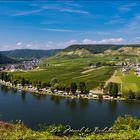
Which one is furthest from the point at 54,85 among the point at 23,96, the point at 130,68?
the point at 130,68

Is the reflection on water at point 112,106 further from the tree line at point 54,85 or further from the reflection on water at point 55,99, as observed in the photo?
the reflection on water at point 55,99

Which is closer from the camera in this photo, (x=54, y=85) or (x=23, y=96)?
(x=23, y=96)

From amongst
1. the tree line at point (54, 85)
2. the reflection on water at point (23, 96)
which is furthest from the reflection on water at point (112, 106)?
the reflection on water at point (23, 96)

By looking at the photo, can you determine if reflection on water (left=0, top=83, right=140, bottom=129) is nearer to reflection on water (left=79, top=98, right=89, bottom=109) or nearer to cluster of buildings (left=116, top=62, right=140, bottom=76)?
reflection on water (left=79, top=98, right=89, bottom=109)

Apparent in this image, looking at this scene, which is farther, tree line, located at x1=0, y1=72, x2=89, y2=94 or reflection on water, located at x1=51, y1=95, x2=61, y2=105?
tree line, located at x1=0, y1=72, x2=89, y2=94

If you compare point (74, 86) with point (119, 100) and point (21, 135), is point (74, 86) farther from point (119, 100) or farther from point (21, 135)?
point (21, 135)

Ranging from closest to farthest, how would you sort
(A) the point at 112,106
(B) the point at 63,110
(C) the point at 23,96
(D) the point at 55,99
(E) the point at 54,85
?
(B) the point at 63,110 → (A) the point at 112,106 → (D) the point at 55,99 → (C) the point at 23,96 → (E) the point at 54,85

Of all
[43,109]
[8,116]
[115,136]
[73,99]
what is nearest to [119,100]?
[73,99]

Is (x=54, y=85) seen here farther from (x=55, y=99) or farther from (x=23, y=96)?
(x=55, y=99)

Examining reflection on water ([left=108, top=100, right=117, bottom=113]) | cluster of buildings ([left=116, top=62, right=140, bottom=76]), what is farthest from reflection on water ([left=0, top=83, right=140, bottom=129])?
cluster of buildings ([left=116, top=62, right=140, bottom=76])

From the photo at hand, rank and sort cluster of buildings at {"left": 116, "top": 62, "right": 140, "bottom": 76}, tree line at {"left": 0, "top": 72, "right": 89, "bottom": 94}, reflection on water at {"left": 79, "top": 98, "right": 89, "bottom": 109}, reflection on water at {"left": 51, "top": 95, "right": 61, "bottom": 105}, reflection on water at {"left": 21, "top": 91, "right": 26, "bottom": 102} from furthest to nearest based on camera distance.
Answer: cluster of buildings at {"left": 116, "top": 62, "right": 140, "bottom": 76}
tree line at {"left": 0, "top": 72, "right": 89, "bottom": 94}
reflection on water at {"left": 21, "top": 91, "right": 26, "bottom": 102}
reflection on water at {"left": 51, "top": 95, "right": 61, "bottom": 105}
reflection on water at {"left": 79, "top": 98, "right": 89, "bottom": 109}

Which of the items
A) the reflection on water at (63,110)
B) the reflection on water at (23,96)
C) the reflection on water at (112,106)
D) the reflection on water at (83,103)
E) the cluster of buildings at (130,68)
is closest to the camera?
the reflection on water at (63,110)
